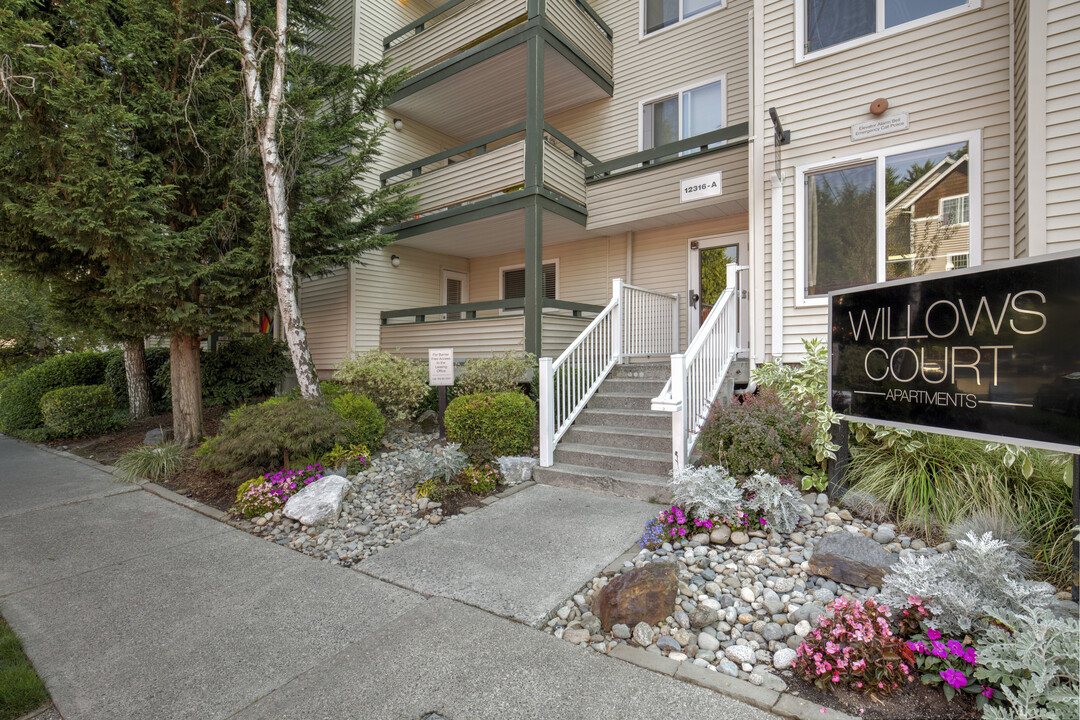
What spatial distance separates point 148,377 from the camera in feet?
31.8

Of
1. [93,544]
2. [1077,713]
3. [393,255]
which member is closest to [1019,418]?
[1077,713]

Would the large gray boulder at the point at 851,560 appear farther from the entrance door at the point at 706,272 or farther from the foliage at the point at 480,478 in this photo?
the entrance door at the point at 706,272

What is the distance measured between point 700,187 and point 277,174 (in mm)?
6048

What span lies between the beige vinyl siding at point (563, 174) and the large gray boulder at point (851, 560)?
6476 millimetres

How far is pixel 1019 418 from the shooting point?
245 centimetres

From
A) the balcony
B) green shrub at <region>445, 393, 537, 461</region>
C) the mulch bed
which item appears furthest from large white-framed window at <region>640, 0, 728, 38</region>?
the mulch bed

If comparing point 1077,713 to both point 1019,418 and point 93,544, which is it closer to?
point 1019,418

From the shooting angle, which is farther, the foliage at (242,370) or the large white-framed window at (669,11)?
the foliage at (242,370)

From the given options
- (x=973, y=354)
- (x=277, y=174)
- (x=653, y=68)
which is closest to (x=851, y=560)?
(x=973, y=354)

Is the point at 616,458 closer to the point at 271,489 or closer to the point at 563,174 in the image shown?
the point at 271,489

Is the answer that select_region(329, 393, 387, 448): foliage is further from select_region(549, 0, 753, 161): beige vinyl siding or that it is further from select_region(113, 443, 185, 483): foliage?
select_region(549, 0, 753, 161): beige vinyl siding

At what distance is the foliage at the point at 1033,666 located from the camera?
5.59ft

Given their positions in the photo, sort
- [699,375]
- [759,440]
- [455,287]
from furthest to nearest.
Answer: [455,287] < [699,375] < [759,440]

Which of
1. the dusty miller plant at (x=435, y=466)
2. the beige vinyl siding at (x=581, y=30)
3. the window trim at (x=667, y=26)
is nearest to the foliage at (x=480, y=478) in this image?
the dusty miller plant at (x=435, y=466)
